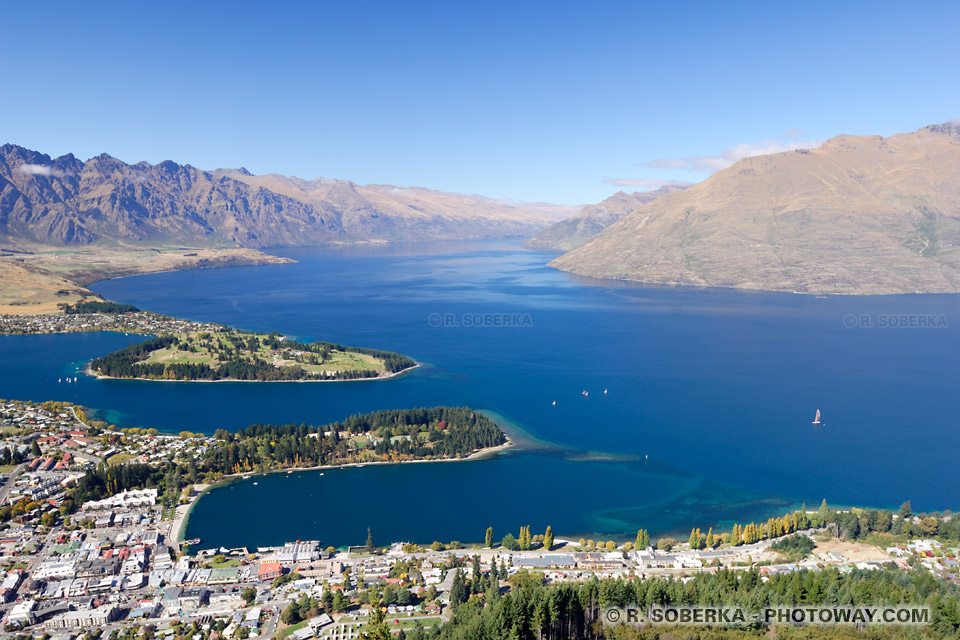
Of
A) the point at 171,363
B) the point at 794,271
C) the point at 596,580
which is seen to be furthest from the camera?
the point at 794,271

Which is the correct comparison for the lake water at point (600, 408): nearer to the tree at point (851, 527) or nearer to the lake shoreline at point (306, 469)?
the lake shoreline at point (306, 469)

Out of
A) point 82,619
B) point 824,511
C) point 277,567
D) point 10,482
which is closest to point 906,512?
point 824,511

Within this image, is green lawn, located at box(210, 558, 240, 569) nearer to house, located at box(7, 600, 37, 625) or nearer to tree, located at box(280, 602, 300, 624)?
tree, located at box(280, 602, 300, 624)

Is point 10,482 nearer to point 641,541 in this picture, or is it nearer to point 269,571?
point 269,571

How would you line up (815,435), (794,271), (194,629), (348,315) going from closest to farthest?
(194,629) < (815,435) < (348,315) < (794,271)

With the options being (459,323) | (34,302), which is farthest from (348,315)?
(34,302)

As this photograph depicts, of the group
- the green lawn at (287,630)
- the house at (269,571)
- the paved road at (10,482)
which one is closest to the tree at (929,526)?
the green lawn at (287,630)

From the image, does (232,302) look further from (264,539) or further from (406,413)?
(264,539)
